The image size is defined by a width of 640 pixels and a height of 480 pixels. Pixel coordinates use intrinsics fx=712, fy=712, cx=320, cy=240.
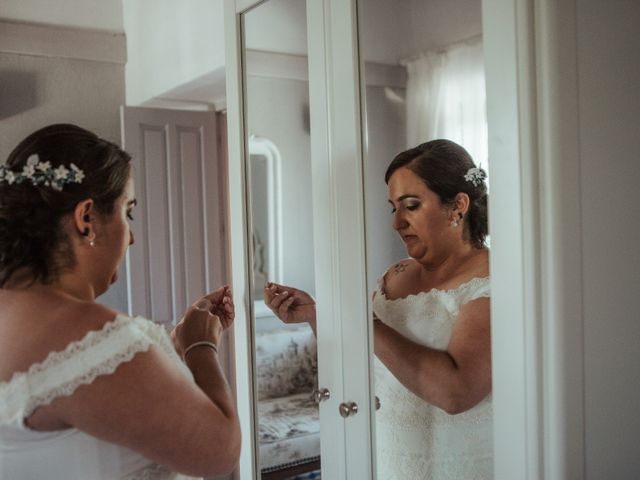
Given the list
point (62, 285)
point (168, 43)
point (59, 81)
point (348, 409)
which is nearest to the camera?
point (62, 285)

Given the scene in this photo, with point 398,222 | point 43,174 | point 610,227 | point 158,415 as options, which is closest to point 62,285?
point 43,174

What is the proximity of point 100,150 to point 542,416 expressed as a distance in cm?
90

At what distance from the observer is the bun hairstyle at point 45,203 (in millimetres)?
1276

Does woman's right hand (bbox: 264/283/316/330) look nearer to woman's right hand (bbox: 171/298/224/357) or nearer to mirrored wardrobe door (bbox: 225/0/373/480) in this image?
mirrored wardrobe door (bbox: 225/0/373/480)

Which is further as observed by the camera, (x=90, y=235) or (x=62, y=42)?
(x=62, y=42)

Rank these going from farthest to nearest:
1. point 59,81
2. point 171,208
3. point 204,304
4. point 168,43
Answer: point 59,81 → point 171,208 → point 168,43 → point 204,304

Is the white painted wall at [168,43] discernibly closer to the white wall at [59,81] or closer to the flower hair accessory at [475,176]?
the white wall at [59,81]

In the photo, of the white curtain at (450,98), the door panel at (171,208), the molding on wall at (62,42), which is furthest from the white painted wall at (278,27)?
the molding on wall at (62,42)

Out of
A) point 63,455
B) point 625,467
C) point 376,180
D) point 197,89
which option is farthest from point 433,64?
point 197,89

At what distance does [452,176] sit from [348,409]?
1.86 feet

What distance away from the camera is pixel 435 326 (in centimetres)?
129

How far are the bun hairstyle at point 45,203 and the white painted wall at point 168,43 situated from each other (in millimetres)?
1458

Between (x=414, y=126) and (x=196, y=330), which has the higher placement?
(x=414, y=126)

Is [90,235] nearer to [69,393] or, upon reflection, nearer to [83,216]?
[83,216]
